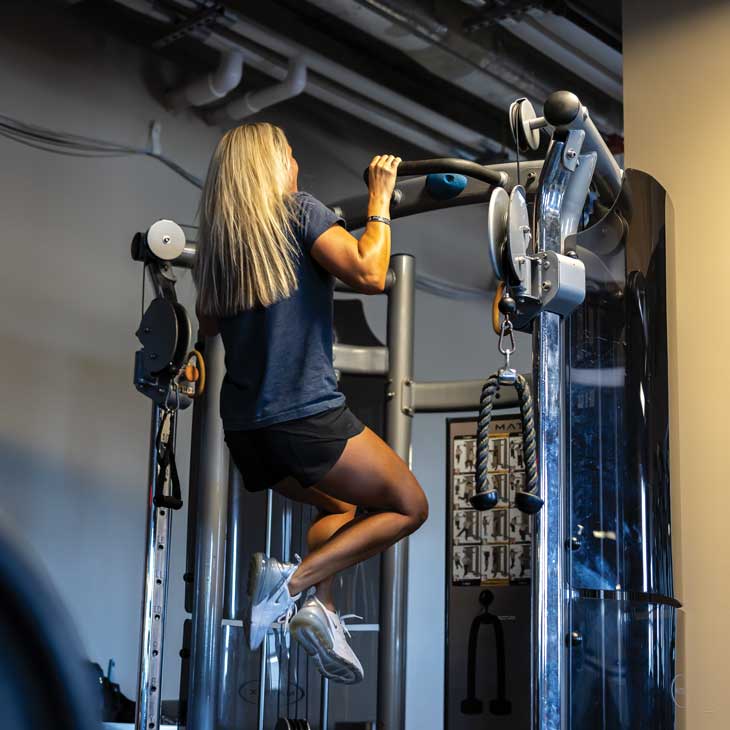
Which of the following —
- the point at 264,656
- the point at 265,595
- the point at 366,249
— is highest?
the point at 366,249

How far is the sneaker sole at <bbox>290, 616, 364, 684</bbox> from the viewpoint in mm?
2145

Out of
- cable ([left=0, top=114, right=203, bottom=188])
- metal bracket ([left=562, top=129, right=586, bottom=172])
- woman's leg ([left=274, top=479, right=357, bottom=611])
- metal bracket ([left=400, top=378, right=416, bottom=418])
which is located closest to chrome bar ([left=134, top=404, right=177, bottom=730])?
metal bracket ([left=400, top=378, right=416, bottom=418])

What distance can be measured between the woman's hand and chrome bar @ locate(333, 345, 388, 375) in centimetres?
131

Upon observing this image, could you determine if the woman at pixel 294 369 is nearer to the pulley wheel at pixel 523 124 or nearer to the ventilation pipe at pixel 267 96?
the pulley wheel at pixel 523 124

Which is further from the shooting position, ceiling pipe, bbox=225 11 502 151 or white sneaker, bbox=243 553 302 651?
ceiling pipe, bbox=225 11 502 151

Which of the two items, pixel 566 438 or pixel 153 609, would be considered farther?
pixel 153 609

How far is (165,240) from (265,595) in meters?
1.58

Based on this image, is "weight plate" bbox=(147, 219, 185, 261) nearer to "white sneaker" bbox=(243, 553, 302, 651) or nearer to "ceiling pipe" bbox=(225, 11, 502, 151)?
"white sneaker" bbox=(243, 553, 302, 651)

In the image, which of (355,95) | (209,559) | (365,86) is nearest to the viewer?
(209,559)

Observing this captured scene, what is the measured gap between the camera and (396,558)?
135 inches

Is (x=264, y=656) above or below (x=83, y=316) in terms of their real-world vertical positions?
below

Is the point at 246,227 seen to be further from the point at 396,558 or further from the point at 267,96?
the point at 267,96

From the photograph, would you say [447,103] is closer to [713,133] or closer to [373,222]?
[713,133]

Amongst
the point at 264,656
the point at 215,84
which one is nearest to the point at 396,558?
the point at 264,656
